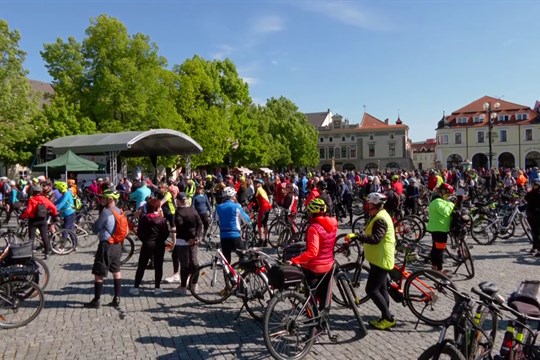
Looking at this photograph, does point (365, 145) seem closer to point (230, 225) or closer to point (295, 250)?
point (230, 225)

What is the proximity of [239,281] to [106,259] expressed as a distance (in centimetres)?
215

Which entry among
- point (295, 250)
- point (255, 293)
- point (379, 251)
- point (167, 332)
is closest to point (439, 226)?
point (379, 251)

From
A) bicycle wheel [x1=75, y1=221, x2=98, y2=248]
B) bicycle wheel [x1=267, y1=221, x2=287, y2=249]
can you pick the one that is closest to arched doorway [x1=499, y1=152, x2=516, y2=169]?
bicycle wheel [x1=267, y1=221, x2=287, y2=249]

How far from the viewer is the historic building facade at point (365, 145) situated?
290ft

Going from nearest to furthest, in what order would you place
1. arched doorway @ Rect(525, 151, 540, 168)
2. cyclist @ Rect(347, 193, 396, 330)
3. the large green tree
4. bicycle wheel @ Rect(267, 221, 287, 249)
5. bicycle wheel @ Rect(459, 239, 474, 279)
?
cyclist @ Rect(347, 193, 396, 330)
bicycle wheel @ Rect(459, 239, 474, 279)
bicycle wheel @ Rect(267, 221, 287, 249)
the large green tree
arched doorway @ Rect(525, 151, 540, 168)

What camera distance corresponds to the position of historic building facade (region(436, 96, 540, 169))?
7431 centimetres

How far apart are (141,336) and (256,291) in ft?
5.46

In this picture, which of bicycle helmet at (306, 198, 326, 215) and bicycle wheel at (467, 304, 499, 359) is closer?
bicycle wheel at (467, 304, 499, 359)

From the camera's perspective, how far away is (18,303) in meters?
6.61

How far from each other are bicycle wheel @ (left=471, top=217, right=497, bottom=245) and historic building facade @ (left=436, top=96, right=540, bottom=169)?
65813 millimetres

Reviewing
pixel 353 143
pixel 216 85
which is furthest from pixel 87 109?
pixel 353 143

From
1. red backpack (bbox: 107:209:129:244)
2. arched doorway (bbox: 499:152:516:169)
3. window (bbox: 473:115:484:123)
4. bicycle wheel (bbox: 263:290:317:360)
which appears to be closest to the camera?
bicycle wheel (bbox: 263:290:317:360)

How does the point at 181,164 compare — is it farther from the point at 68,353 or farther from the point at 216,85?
the point at 68,353

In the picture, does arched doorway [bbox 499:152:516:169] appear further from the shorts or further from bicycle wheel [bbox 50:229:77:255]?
the shorts
